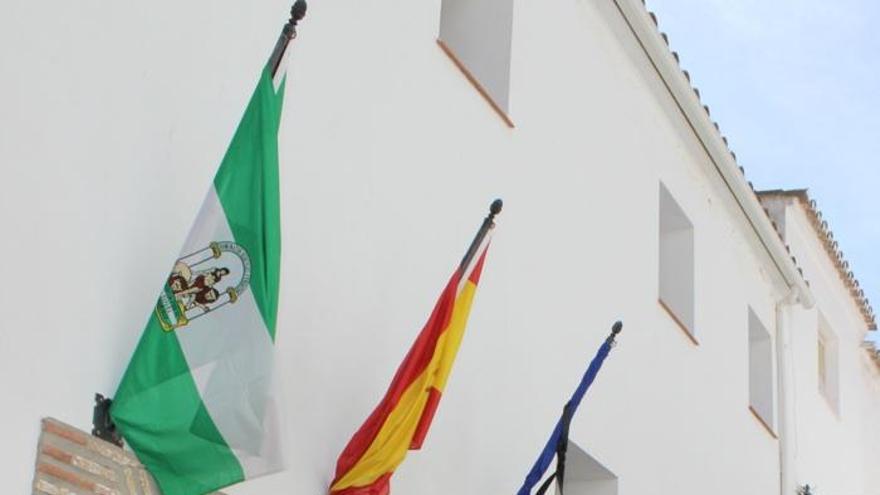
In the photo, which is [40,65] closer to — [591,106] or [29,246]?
[29,246]

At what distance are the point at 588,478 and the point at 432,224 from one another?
258cm

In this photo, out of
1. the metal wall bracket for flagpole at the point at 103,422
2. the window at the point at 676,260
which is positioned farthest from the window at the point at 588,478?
the metal wall bracket for flagpole at the point at 103,422

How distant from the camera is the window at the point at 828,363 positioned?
17.5 meters

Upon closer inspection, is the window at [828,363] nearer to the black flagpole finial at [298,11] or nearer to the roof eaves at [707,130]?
the roof eaves at [707,130]

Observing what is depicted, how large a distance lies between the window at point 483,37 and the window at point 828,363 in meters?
8.78

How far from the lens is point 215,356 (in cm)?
582

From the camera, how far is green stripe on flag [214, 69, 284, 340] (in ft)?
19.4

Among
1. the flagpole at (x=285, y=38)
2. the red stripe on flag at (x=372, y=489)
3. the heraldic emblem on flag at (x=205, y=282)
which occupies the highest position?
the flagpole at (x=285, y=38)

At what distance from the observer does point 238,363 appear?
585cm

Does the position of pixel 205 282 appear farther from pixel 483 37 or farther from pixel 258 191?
pixel 483 37

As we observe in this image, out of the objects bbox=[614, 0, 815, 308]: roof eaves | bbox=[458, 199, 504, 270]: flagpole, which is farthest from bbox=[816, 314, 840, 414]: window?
bbox=[458, 199, 504, 270]: flagpole

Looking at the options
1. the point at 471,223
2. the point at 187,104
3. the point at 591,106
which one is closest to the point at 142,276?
the point at 187,104

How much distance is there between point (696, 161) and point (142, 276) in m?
7.52

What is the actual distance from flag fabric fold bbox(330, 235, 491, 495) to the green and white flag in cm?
94
